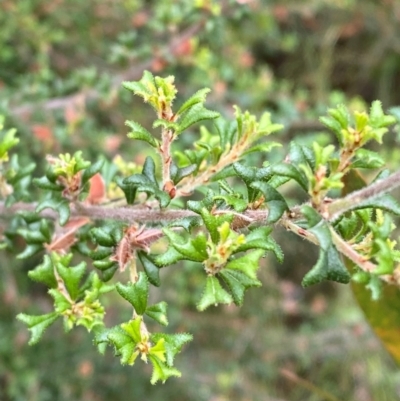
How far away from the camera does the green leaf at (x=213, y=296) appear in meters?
1.01

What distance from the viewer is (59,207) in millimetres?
1410

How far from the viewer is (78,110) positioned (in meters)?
2.63

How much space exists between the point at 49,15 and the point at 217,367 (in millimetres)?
2414

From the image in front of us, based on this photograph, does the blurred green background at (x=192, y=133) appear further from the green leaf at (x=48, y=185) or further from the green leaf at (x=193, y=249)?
the green leaf at (x=193, y=249)

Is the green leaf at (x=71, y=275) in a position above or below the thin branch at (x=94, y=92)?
above

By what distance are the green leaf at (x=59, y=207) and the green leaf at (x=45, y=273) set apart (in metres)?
0.11

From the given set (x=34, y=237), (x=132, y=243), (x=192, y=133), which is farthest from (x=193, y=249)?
(x=192, y=133)

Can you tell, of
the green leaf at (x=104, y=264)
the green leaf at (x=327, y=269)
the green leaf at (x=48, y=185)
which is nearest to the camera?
the green leaf at (x=327, y=269)

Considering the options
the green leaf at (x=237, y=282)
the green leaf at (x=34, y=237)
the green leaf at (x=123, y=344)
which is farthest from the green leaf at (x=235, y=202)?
the green leaf at (x=34, y=237)

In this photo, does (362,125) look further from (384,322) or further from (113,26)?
(113,26)

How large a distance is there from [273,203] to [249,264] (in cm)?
13

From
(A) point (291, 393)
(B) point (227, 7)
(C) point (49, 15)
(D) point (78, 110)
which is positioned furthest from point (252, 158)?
(A) point (291, 393)

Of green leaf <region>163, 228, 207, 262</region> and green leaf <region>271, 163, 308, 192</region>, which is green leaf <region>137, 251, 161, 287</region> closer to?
green leaf <region>163, 228, 207, 262</region>

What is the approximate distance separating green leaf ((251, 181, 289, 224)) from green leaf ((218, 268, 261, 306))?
0.12 meters
